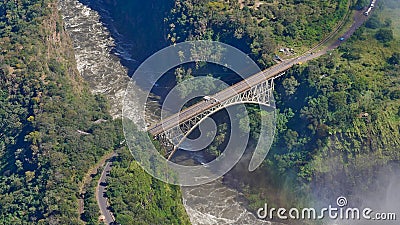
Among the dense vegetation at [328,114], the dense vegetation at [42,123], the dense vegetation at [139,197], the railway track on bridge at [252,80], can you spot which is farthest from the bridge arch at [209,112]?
the dense vegetation at [42,123]

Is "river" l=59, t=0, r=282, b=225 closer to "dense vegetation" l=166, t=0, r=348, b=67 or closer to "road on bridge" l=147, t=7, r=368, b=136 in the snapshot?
"road on bridge" l=147, t=7, r=368, b=136

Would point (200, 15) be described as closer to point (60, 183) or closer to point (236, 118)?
point (236, 118)

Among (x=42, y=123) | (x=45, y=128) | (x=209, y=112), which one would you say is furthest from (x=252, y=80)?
(x=42, y=123)

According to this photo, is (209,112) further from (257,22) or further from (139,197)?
(257,22)

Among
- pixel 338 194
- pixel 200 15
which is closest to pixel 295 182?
pixel 338 194

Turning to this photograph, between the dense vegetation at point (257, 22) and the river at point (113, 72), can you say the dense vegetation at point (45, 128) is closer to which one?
the river at point (113, 72)

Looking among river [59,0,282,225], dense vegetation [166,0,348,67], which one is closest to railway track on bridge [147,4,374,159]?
dense vegetation [166,0,348,67]
